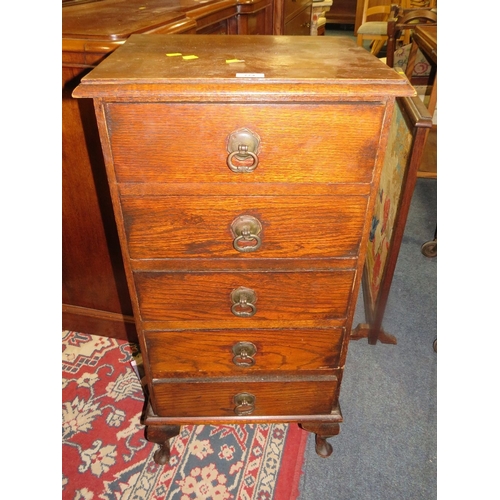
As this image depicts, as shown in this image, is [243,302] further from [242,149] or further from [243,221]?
[242,149]

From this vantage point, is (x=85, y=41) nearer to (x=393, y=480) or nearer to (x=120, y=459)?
(x=120, y=459)

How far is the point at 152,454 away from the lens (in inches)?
58.4

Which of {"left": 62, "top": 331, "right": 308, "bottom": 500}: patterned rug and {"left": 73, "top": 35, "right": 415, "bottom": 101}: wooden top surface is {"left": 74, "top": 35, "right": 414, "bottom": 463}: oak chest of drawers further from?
{"left": 62, "top": 331, "right": 308, "bottom": 500}: patterned rug

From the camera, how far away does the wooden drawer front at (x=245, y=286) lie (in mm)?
1062

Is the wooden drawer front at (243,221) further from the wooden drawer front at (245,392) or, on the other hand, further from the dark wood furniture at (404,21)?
the dark wood furniture at (404,21)

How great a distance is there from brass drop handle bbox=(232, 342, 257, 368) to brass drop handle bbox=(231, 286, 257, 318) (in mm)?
113

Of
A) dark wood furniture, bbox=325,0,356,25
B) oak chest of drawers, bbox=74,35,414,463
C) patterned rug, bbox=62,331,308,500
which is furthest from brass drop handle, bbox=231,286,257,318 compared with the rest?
dark wood furniture, bbox=325,0,356,25

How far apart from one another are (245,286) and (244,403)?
17.6 inches

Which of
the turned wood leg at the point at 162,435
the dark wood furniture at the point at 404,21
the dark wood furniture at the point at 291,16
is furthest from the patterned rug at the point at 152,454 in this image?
the dark wood furniture at the point at 291,16

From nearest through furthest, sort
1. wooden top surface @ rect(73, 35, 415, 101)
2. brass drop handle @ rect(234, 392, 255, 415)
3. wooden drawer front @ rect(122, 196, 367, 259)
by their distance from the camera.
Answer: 1. wooden top surface @ rect(73, 35, 415, 101)
2. wooden drawer front @ rect(122, 196, 367, 259)
3. brass drop handle @ rect(234, 392, 255, 415)

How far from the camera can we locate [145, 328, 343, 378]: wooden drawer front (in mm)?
1176

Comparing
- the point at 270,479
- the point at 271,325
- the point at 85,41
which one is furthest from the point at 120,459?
the point at 85,41

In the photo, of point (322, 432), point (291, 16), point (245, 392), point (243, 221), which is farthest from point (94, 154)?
point (291, 16)

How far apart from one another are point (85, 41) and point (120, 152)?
553mm
